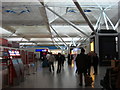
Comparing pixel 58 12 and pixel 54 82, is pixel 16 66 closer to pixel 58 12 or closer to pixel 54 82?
pixel 54 82

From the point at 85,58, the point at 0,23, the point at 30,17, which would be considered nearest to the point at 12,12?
the point at 30,17

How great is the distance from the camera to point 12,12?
30578 mm

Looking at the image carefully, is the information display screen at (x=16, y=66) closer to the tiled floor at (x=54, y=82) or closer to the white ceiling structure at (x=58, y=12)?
the tiled floor at (x=54, y=82)

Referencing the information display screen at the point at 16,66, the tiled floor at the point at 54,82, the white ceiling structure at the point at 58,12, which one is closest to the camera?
the tiled floor at the point at 54,82

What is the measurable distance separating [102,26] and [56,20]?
8395 millimetres

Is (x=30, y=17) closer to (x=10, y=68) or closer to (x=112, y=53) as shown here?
(x=112, y=53)

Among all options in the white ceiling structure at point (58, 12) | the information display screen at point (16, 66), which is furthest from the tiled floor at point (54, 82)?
the white ceiling structure at point (58, 12)

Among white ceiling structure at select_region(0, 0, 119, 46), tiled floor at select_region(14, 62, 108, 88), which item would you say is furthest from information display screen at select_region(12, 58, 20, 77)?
white ceiling structure at select_region(0, 0, 119, 46)

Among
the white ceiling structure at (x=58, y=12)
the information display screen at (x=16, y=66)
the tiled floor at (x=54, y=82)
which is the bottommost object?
the tiled floor at (x=54, y=82)

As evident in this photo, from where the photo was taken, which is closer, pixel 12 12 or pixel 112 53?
pixel 112 53

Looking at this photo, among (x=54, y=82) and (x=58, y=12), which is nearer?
(x=54, y=82)

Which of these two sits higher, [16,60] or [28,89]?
[16,60]

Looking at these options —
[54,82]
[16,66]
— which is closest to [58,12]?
[54,82]

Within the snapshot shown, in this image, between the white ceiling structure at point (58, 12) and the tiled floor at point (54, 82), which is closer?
the tiled floor at point (54, 82)
